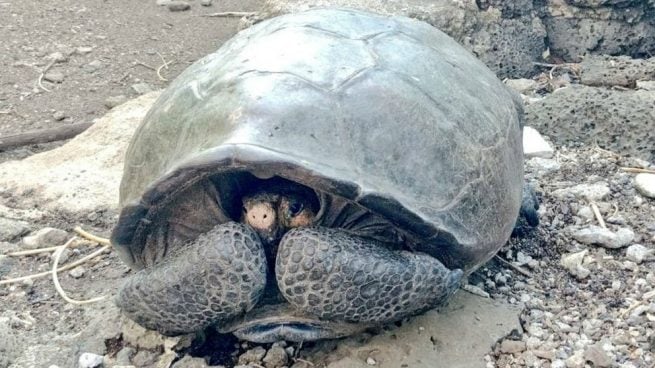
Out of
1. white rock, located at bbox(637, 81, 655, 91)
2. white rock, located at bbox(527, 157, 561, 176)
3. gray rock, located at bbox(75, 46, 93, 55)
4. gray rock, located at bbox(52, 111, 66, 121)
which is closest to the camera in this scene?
white rock, located at bbox(527, 157, 561, 176)

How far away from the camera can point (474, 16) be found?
4680 millimetres

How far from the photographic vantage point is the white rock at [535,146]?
356 cm

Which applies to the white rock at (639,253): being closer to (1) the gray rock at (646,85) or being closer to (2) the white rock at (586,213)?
(2) the white rock at (586,213)

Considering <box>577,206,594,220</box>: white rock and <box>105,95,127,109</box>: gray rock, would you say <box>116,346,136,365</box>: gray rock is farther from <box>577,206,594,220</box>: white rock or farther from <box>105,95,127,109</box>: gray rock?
<box>105,95,127,109</box>: gray rock

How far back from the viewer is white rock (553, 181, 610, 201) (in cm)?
320

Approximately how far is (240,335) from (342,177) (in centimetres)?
58

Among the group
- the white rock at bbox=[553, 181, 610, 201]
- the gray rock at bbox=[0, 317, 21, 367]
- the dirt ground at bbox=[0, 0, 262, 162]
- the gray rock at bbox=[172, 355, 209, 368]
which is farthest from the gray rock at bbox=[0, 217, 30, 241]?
the white rock at bbox=[553, 181, 610, 201]

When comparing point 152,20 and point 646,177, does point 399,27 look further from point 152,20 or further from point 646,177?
point 152,20

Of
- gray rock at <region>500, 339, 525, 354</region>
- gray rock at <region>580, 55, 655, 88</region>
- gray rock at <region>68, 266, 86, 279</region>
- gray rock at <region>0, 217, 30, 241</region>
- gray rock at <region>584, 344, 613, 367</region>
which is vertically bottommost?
gray rock at <region>0, 217, 30, 241</region>

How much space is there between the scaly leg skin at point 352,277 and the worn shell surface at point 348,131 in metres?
0.09

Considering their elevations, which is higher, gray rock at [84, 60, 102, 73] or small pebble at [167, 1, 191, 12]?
gray rock at [84, 60, 102, 73]

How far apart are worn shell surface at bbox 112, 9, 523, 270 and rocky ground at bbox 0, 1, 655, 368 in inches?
11.3

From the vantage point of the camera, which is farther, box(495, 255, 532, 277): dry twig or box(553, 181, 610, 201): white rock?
box(553, 181, 610, 201): white rock

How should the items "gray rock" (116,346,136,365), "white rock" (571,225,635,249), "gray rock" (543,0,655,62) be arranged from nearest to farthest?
"gray rock" (116,346,136,365) < "white rock" (571,225,635,249) < "gray rock" (543,0,655,62)
